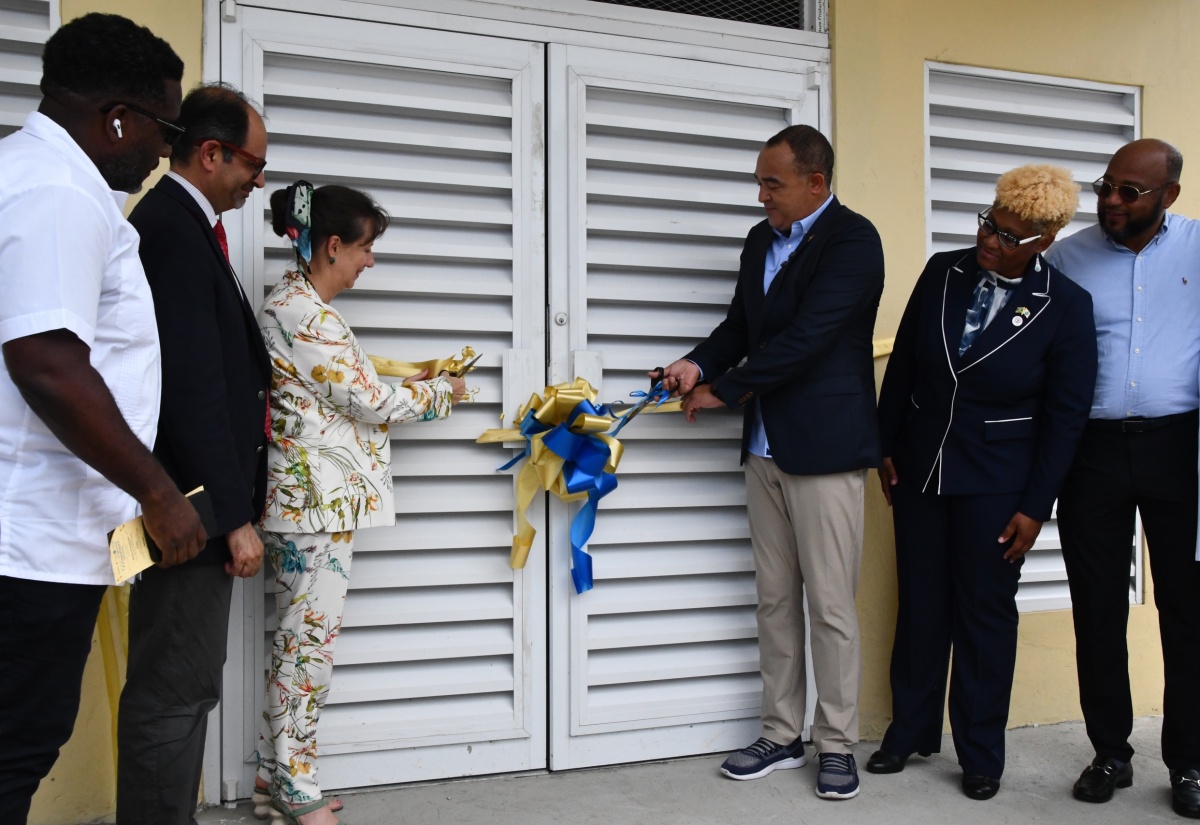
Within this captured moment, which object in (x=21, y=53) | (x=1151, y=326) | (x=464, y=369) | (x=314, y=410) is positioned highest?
(x=21, y=53)

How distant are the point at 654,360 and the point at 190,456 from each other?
166 centimetres

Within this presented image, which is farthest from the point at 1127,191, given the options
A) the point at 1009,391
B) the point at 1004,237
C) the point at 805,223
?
the point at 805,223

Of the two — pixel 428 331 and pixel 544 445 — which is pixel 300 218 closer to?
pixel 428 331

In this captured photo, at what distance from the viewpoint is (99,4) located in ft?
8.82

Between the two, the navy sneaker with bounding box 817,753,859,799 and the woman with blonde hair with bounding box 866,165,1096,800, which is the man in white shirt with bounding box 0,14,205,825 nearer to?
the navy sneaker with bounding box 817,753,859,799

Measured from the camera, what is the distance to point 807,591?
3158 mm

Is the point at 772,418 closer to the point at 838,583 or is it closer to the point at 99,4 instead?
the point at 838,583

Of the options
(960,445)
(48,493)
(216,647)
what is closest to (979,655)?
(960,445)

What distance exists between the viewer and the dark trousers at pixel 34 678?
5.32 ft

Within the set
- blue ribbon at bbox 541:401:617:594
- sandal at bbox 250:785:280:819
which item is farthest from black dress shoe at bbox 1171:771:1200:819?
sandal at bbox 250:785:280:819

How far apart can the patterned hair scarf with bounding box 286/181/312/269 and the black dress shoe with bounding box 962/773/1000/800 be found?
2521mm

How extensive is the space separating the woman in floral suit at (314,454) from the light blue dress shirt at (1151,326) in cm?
211

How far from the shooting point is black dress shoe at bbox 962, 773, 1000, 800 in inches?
119

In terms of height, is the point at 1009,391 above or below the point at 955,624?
above
